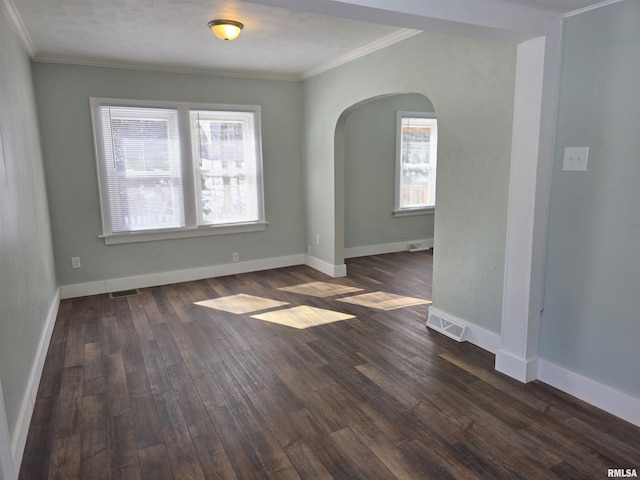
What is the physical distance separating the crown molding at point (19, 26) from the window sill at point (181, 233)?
1889 mm

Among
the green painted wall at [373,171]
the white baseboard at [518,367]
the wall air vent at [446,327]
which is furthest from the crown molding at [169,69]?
the white baseboard at [518,367]

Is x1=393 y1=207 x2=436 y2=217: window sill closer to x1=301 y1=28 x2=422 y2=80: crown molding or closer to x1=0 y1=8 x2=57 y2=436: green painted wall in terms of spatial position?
x1=301 y1=28 x2=422 y2=80: crown molding

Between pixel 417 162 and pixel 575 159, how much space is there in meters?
4.26

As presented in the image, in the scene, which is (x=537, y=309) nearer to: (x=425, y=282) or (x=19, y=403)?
(x=425, y=282)

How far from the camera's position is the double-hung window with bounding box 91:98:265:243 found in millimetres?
4625

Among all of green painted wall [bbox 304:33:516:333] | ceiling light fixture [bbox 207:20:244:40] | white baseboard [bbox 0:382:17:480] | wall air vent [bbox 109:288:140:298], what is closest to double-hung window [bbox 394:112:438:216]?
green painted wall [bbox 304:33:516:333]

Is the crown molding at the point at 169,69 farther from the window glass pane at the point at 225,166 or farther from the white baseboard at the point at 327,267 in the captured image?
Answer: the white baseboard at the point at 327,267

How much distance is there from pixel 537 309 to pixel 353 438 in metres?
1.44

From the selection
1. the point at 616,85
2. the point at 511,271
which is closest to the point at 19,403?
the point at 511,271

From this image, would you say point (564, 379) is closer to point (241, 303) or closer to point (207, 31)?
point (241, 303)

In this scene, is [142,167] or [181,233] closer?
[142,167]

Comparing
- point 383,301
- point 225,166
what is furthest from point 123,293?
point 383,301

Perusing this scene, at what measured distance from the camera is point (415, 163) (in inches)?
261
